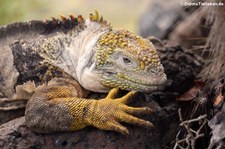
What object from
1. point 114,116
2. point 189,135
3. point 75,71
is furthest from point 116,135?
point 75,71

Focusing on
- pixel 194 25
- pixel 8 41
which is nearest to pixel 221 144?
pixel 8 41

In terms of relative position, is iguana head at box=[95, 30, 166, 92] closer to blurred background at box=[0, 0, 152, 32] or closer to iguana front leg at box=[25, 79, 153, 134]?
iguana front leg at box=[25, 79, 153, 134]

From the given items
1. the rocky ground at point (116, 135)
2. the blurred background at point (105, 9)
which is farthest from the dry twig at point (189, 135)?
the blurred background at point (105, 9)

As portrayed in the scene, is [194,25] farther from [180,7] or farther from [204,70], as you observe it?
[204,70]

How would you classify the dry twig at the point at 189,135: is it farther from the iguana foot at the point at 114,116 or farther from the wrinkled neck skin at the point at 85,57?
the wrinkled neck skin at the point at 85,57

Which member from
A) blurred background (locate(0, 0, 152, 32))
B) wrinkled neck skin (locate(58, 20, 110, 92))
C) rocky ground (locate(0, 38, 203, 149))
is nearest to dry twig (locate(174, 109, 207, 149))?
rocky ground (locate(0, 38, 203, 149))

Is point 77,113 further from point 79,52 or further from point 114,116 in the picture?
point 79,52
